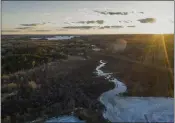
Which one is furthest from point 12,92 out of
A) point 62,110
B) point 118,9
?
point 118,9

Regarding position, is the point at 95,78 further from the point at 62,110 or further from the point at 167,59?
the point at 167,59

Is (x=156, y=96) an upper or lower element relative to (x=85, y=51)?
lower

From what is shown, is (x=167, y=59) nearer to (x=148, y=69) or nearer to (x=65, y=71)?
(x=148, y=69)

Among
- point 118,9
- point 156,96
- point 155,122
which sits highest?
point 118,9

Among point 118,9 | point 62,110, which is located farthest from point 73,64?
point 118,9
